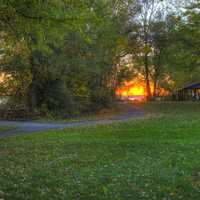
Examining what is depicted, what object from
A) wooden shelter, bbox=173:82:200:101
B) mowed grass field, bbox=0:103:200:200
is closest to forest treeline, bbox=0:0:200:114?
mowed grass field, bbox=0:103:200:200

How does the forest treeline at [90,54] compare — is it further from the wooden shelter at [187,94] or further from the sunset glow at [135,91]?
the sunset glow at [135,91]

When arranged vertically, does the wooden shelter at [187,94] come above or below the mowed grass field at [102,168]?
above

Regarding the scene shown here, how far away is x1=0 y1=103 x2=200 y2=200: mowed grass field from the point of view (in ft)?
24.2

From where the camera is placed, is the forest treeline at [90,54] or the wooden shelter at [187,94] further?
the wooden shelter at [187,94]

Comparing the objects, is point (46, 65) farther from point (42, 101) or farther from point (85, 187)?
point (85, 187)

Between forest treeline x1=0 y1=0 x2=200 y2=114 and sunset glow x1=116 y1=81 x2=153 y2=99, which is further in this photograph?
sunset glow x1=116 y1=81 x2=153 y2=99

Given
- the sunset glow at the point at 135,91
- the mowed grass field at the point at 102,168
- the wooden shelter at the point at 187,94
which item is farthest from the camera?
the sunset glow at the point at 135,91

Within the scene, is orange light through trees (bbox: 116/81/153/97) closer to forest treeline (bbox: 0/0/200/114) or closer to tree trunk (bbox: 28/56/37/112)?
forest treeline (bbox: 0/0/200/114)

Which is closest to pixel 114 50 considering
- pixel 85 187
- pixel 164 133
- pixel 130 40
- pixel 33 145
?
pixel 130 40

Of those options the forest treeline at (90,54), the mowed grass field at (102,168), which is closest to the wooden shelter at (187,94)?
the forest treeline at (90,54)

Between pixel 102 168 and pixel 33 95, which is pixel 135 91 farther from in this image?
pixel 102 168

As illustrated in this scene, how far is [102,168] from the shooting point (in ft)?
31.2

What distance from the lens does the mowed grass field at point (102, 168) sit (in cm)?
738

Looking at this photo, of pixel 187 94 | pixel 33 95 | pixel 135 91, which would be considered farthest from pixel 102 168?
pixel 135 91
